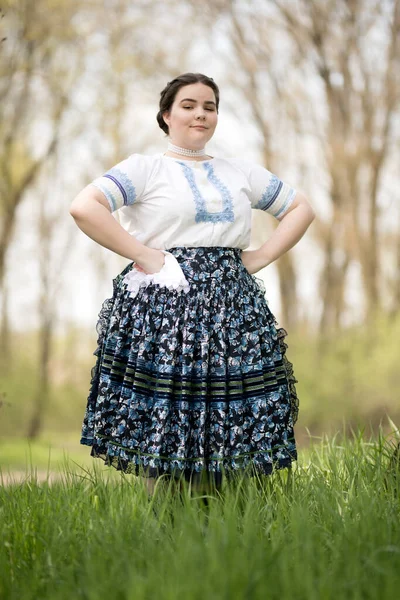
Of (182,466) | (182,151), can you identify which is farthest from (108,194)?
(182,466)

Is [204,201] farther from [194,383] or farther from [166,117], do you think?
[194,383]

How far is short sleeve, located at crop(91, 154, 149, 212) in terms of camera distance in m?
2.32

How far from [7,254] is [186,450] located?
4855 mm

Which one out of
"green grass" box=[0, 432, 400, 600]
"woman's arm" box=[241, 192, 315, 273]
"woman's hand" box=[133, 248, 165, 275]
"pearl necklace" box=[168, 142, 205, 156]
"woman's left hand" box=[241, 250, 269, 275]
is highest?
"pearl necklace" box=[168, 142, 205, 156]

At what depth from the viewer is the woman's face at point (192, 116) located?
2.45 metres

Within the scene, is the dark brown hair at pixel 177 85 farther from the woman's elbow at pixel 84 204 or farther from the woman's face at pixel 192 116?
the woman's elbow at pixel 84 204

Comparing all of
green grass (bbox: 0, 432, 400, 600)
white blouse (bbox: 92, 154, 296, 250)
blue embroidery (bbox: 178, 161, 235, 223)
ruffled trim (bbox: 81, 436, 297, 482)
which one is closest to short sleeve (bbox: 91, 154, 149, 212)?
white blouse (bbox: 92, 154, 296, 250)

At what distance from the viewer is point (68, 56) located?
6957 mm

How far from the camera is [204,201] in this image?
2367mm

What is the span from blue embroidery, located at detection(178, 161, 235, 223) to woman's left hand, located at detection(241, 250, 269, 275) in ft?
0.60

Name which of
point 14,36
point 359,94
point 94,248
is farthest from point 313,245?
point 14,36

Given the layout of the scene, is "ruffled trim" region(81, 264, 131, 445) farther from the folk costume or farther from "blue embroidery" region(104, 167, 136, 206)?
"blue embroidery" region(104, 167, 136, 206)

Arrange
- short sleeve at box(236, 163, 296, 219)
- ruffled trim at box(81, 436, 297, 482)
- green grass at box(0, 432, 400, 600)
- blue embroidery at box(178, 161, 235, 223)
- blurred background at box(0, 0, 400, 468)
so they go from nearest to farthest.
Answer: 1. green grass at box(0, 432, 400, 600)
2. ruffled trim at box(81, 436, 297, 482)
3. blue embroidery at box(178, 161, 235, 223)
4. short sleeve at box(236, 163, 296, 219)
5. blurred background at box(0, 0, 400, 468)

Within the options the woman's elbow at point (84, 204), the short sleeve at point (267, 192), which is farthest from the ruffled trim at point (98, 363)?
the short sleeve at point (267, 192)
